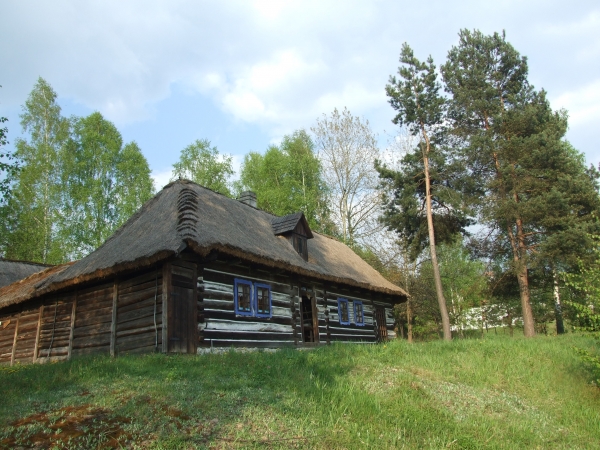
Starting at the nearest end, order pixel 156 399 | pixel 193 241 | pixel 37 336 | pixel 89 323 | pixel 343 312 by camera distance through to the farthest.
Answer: pixel 156 399
pixel 193 241
pixel 89 323
pixel 37 336
pixel 343 312

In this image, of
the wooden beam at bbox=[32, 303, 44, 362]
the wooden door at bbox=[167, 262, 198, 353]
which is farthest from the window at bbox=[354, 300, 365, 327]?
the wooden beam at bbox=[32, 303, 44, 362]

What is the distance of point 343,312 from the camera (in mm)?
19922

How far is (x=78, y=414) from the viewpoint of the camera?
6.18m

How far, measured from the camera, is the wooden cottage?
40.3ft

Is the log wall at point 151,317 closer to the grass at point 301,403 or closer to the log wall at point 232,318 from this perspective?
the log wall at point 232,318

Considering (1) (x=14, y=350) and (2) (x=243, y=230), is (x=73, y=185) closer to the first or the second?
(1) (x=14, y=350)

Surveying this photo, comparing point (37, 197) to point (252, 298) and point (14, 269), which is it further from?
point (252, 298)

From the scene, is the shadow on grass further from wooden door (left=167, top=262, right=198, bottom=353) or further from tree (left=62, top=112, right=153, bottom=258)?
tree (left=62, top=112, right=153, bottom=258)

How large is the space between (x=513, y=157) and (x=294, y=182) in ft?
50.0

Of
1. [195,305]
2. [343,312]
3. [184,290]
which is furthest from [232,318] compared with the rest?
[343,312]

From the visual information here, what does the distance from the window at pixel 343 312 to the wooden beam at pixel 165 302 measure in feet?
29.7

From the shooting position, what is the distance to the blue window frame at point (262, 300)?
48.3 ft

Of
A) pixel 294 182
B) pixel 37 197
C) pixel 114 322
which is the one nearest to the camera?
pixel 114 322

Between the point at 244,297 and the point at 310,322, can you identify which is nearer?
the point at 244,297
